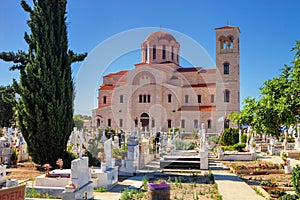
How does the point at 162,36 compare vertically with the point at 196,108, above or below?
above

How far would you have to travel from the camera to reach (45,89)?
435 inches

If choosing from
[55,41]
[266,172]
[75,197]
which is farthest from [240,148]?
[75,197]

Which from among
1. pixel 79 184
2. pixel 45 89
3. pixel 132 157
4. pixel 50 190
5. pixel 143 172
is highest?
pixel 45 89

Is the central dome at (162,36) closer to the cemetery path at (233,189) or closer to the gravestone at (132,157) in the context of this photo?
the gravestone at (132,157)

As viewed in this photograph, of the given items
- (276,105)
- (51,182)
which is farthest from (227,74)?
(276,105)

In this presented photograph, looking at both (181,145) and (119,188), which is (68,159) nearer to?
(119,188)

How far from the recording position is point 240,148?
17.0m

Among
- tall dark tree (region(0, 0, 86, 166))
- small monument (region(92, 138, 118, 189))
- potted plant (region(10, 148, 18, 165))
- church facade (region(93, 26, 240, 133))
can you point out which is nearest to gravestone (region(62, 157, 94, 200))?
small monument (region(92, 138, 118, 189))

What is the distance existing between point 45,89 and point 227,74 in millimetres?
29535

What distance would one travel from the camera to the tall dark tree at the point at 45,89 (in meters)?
11.0

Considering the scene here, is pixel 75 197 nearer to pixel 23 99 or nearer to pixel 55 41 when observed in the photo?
pixel 23 99

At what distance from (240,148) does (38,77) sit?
1132cm

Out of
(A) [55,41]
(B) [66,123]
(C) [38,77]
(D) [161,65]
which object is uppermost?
(D) [161,65]

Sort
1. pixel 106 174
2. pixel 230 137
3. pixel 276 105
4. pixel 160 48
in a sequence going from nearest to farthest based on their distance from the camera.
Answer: pixel 276 105 < pixel 106 174 < pixel 230 137 < pixel 160 48
